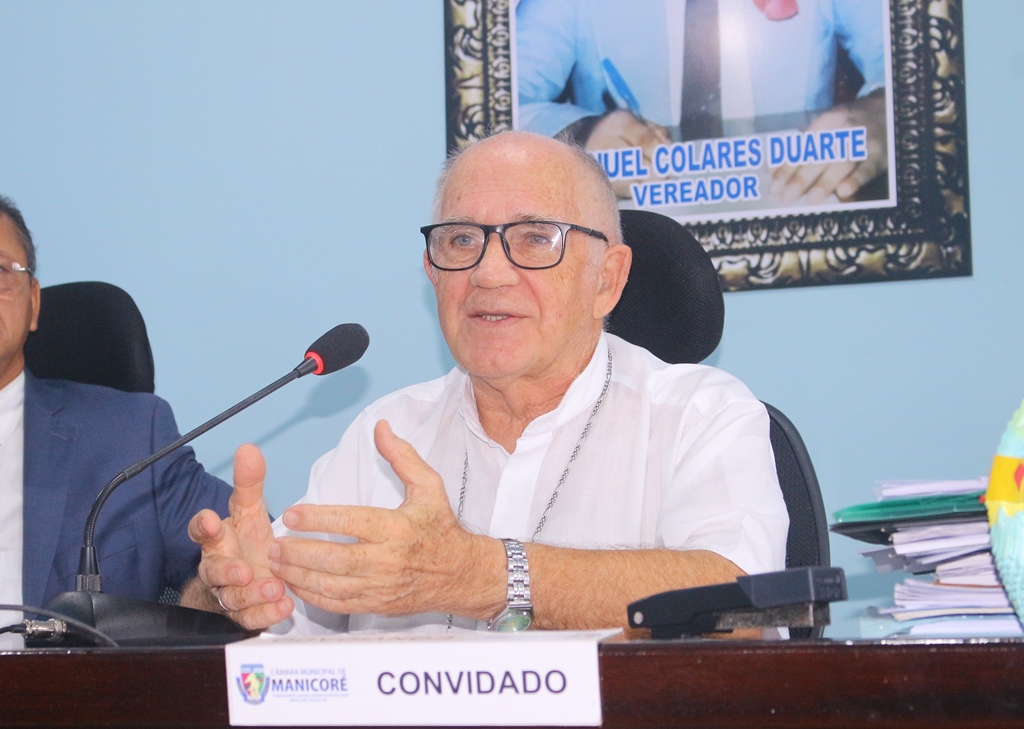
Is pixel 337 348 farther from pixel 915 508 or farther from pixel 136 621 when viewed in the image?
pixel 915 508

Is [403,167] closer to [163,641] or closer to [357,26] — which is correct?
[357,26]

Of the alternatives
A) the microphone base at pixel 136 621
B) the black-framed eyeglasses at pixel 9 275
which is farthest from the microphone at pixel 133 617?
the black-framed eyeglasses at pixel 9 275

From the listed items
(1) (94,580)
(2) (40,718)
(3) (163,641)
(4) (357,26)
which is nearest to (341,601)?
(3) (163,641)

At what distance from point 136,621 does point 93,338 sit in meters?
1.16

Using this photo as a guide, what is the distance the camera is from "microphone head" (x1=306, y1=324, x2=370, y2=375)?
1601 millimetres

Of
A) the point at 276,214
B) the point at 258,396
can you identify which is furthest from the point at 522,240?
the point at 276,214

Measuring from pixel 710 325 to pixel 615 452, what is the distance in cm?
26

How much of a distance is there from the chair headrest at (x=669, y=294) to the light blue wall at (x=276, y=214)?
1.80 ft

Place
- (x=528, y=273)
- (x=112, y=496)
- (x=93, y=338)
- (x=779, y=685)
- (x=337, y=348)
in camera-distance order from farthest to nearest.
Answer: (x=93, y=338), (x=112, y=496), (x=528, y=273), (x=337, y=348), (x=779, y=685)

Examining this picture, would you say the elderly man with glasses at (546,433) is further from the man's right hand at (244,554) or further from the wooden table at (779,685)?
the wooden table at (779,685)

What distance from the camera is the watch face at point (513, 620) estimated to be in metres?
1.28

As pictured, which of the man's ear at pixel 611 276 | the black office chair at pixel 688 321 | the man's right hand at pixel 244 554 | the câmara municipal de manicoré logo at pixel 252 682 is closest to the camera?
the câmara municipal de manicoré logo at pixel 252 682

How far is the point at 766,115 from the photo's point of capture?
2.35 meters

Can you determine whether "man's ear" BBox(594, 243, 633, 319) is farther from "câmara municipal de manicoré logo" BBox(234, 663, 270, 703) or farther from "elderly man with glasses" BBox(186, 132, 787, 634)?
"câmara municipal de manicoré logo" BBox(234, 663, 270, 703)
